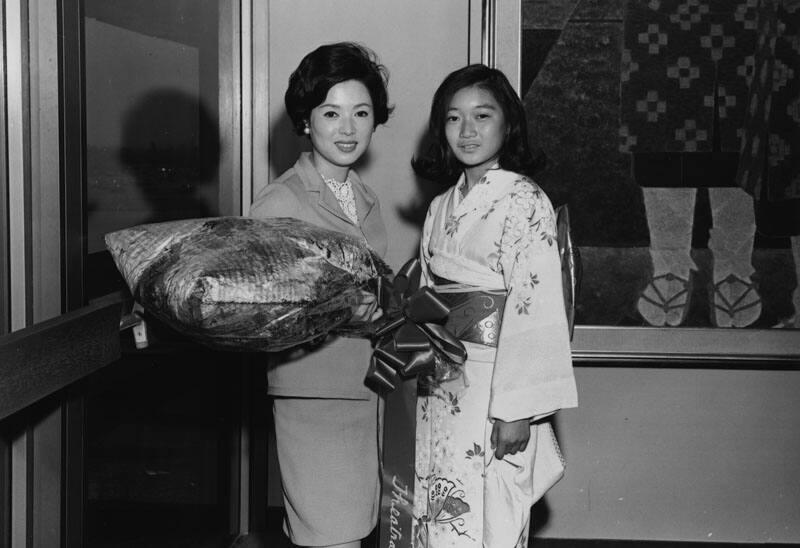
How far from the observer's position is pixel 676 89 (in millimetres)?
2561

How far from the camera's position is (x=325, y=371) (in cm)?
172

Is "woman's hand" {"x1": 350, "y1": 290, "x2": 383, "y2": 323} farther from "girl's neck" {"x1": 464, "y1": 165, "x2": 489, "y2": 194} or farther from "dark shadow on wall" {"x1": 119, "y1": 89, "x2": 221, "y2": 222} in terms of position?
"dark shadow on wall" {"x1": 119, "y1": 89, "x2": 221, "y2": 222}

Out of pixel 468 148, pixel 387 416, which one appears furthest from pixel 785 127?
pixel 387 416

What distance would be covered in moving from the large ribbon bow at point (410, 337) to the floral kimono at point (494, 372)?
0.08 meters

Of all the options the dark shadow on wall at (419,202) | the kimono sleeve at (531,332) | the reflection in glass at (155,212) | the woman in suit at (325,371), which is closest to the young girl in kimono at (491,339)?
the kimono sleeve at (531,332)

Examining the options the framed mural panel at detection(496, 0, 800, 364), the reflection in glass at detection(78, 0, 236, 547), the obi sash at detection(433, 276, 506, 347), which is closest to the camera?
the reflection in glass at detection(78, 0, 236, 547)

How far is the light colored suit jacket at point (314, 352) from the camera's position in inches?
67.4

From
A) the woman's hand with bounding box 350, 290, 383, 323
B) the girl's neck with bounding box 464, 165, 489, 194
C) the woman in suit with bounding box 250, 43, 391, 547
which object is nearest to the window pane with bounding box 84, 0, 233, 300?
the woman in suit with bounding box 250, 43, 391, 547

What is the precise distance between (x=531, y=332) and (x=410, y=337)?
0.22 m

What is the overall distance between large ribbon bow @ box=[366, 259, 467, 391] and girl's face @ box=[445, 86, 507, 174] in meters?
0.30

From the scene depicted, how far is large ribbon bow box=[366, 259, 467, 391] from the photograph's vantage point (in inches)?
64.2

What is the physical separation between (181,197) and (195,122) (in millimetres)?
233

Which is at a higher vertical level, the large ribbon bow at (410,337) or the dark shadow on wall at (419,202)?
the dark shadow on wall at (419,202)

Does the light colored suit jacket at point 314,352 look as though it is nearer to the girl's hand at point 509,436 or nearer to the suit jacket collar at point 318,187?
the suit jacket collar at point 318,187
